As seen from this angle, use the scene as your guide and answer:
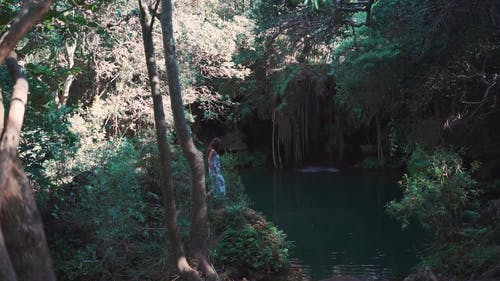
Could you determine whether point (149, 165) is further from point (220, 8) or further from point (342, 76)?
point (220, 8)

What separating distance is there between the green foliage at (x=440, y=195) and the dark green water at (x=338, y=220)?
1.12 m

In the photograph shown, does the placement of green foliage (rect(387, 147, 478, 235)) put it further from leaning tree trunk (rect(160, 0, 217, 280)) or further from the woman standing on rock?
leaning tree trunk (rect(160, 0, 217, 280))

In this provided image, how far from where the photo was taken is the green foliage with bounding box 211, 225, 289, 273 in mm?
7770

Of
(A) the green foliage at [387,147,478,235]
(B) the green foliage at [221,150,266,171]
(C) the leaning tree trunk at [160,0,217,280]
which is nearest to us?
(C) the leaning tree trunk at [160,0,217,280]

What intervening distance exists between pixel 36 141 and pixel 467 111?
23.5 feet

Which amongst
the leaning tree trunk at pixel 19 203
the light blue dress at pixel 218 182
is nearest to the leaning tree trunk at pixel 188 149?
the leaning tree trunk at pixel 19 203

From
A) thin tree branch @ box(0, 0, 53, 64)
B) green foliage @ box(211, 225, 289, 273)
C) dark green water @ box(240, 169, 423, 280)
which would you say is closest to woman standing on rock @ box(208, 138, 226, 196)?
green foliage @ box(211, 225, 289, 273)

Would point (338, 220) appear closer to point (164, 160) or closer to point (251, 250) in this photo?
point (251, 250)

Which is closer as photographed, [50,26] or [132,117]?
[50,26]

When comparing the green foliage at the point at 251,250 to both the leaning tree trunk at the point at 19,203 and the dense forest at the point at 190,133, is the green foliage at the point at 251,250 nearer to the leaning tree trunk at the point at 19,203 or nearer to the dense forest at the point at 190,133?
the dense forest at the point at 190,133

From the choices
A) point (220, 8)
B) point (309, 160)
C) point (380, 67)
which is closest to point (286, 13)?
point (380, 67)

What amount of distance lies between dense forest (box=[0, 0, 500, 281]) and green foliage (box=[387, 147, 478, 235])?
0.02 m

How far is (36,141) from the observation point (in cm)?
582

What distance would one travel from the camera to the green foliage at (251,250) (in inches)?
306
